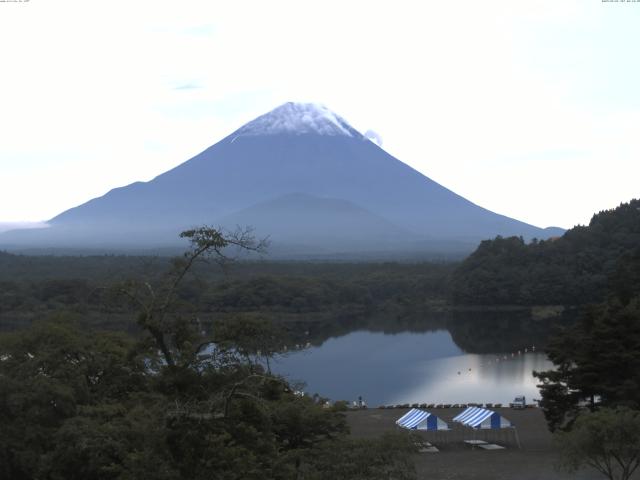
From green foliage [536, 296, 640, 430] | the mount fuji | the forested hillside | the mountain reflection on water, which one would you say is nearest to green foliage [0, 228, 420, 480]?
green foliage [536, 296, 640, 430]

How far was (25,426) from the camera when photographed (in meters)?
9.16

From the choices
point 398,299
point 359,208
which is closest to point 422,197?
point 359,208

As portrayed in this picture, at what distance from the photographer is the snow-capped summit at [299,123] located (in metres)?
142

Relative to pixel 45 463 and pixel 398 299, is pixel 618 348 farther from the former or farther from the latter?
pixel 398 299

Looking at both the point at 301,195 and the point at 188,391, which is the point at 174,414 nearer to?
the point at 188,391

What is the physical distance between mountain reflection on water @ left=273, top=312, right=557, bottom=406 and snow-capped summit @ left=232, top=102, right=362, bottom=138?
338ft

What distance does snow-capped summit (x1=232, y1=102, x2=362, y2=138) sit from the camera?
141750 millimetres

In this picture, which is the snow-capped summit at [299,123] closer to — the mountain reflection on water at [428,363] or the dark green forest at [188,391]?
the mountain reflection on water at [428,363]

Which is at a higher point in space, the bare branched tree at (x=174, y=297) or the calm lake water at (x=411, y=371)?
the bare branched tree at (x=174, y=297)

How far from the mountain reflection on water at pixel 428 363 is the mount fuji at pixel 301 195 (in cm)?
8865

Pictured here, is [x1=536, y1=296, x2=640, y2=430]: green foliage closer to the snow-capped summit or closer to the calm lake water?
the calm lake water

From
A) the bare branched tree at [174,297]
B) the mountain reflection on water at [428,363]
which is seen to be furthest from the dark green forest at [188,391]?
the mountain reflection on water at [428,363]

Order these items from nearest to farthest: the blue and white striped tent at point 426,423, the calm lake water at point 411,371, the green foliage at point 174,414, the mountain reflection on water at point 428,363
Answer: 1. the green foliage at point 174,414
2. the blue and white striped tent at point 426,423
3. the calm lake water at point 411,371
4. the mountain reflection on water at point 428,363

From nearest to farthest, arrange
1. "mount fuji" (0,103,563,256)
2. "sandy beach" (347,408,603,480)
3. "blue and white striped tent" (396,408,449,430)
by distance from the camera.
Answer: "sandy beach" (347,408,603,480) < "blue and white striped tent" (396,408,449,430) < "mount fuji" (0,103,563,256)
